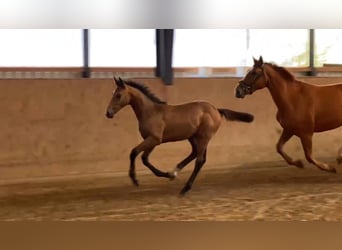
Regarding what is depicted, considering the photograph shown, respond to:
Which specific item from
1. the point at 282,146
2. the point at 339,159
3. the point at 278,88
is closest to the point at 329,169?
the point at 339,159

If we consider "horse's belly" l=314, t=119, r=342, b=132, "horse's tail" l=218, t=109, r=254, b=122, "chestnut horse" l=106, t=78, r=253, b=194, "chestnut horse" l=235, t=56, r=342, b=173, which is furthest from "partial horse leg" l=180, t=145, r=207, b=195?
"horse's belly" l=314, t=119, r=342, b=132

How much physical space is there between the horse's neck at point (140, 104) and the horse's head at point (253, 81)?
0.27 m

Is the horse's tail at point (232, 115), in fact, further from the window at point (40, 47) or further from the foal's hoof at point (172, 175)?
the window at point (40, 47)

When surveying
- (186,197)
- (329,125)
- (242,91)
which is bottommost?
(186,197)

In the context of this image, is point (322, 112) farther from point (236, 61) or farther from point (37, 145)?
point (37, 145)

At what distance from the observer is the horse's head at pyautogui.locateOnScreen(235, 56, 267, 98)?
1626 mm

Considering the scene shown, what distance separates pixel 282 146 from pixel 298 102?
0.15 meters

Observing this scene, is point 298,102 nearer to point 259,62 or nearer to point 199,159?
point 259,62

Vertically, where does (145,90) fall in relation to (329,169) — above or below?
above

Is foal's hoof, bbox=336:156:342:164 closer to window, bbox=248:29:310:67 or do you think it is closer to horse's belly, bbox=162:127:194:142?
window, bbox=248:29:310:67

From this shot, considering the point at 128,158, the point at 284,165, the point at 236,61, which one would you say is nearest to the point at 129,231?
the point at 128,158

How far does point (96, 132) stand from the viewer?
5.33 ft

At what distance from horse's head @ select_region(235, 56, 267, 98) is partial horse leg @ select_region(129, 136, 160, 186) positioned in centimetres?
29

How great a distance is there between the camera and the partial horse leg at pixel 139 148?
5.32 feet
